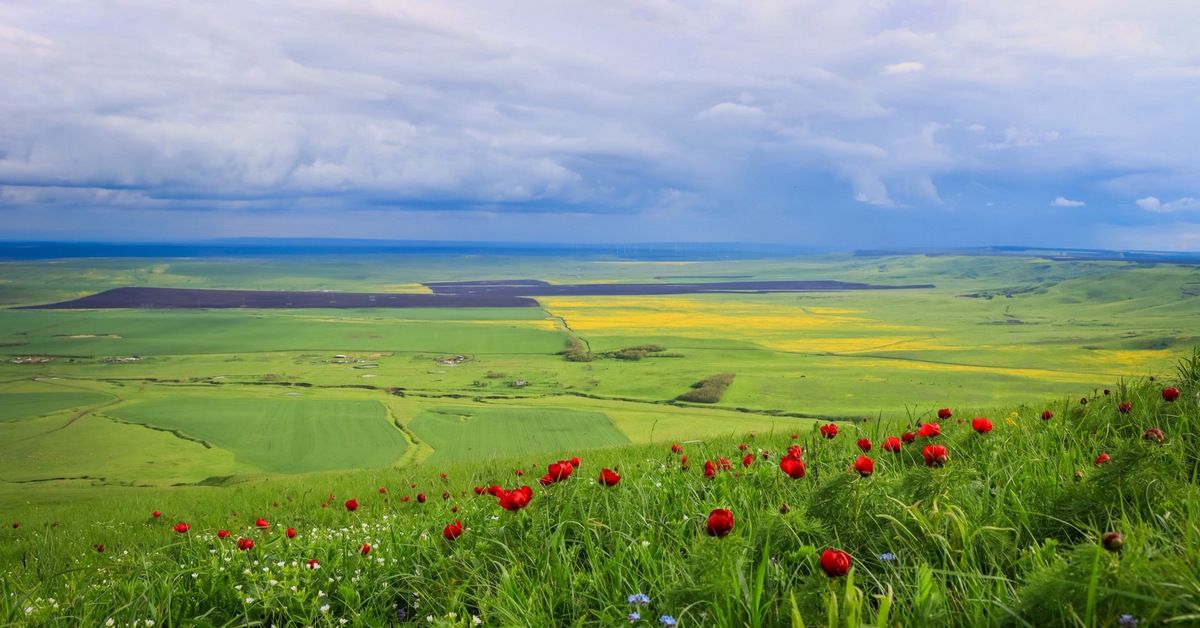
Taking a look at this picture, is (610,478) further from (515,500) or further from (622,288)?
(622,288)

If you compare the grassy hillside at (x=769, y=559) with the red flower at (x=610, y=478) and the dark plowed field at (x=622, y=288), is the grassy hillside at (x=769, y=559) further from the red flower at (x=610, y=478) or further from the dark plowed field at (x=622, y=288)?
the dark plowed field at (x=622, y=288)

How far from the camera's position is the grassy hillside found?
2395 mm

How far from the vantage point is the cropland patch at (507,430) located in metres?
32.0

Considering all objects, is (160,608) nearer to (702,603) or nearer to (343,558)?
(343,558)

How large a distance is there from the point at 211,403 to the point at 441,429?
18036mm

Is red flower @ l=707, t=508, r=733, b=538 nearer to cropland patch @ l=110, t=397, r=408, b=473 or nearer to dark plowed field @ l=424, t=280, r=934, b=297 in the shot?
cropland patch @ l=110, t=397, r=408, b=473

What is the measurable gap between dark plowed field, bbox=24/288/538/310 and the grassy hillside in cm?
11665

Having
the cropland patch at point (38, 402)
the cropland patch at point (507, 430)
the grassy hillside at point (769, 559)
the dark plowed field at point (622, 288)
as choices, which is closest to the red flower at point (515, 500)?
the grassy hillside at point (769, 559)

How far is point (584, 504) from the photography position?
4285 mm

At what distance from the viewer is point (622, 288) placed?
16262cm

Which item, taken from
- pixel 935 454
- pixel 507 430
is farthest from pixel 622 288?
pixel 935 454

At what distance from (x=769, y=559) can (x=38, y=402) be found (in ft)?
187

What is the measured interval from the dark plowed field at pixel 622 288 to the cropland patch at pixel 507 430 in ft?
329

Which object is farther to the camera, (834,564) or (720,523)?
(720,523)
